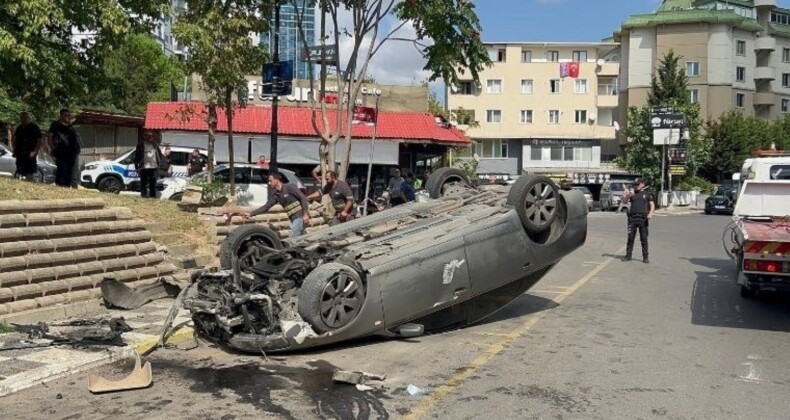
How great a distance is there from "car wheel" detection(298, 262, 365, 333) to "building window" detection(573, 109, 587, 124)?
59333 mm

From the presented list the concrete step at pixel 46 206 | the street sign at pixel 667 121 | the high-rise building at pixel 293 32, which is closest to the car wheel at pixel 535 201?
the concrete step at pixel 46 206

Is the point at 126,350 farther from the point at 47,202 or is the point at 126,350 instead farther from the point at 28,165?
the point at 28,165

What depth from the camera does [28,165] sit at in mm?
14141

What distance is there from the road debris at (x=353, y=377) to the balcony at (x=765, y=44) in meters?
70.2

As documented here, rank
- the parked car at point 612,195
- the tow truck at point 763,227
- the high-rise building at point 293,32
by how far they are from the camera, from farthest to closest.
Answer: the parked car at point 612,195 < the high-rise building at point 293,32 < the tow truck at point 763,227

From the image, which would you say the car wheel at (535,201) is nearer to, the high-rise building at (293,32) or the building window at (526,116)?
the high-rise building at (293,32)

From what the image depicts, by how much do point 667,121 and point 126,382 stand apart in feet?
158

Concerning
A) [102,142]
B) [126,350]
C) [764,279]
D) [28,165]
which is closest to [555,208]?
[764,279]

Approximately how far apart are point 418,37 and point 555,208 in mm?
8848

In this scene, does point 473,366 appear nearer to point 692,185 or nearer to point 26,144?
point 26,144

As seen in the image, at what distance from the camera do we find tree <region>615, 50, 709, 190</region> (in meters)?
51.8

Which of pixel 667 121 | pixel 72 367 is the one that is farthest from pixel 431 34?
pixel 667 121

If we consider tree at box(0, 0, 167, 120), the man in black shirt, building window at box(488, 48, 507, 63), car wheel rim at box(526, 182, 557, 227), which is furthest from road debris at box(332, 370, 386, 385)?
building window at box(488, 48, 507, 63)

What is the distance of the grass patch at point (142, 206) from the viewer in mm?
10344
